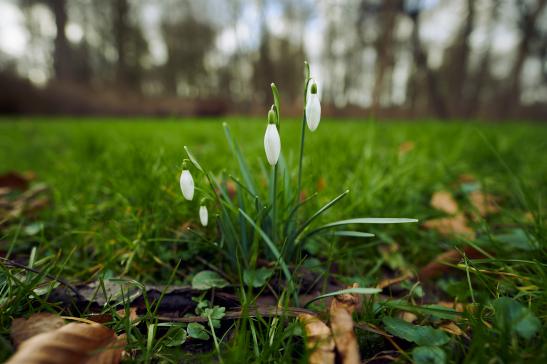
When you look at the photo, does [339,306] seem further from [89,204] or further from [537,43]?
[537,43]

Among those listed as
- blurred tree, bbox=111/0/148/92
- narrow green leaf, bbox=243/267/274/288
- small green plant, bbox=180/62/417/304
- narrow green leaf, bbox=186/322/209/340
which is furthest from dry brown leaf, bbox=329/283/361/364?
blurred tree, bbox=111/0/148/92

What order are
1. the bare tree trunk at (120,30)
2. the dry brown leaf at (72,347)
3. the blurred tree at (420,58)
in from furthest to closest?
the bare tree trunk at (120,30)
the blurred tree at (420,58)
the dry brown leaf at (72,347)

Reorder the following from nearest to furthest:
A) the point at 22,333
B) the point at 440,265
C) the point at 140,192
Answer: the point at 22,333
the point at 440,265
the point at 140,192

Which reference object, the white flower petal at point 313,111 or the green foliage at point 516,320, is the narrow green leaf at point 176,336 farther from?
the green foliage at point 516,320

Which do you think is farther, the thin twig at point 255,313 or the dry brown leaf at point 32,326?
the thin twig at point 255,313

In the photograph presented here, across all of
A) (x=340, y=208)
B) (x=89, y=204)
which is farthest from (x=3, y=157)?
(x=340, y=208)

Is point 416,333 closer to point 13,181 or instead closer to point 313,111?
point 313,111

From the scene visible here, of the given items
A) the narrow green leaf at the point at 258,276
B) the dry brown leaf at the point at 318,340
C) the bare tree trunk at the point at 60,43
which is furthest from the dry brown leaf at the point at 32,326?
the bare tree trunk at the point at 60,43
